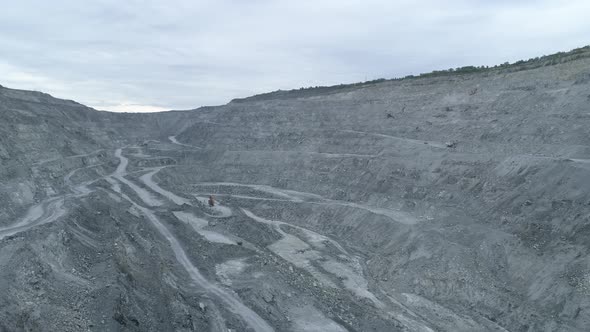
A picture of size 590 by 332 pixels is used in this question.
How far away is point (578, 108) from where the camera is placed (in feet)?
116

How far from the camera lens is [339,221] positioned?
41.4 m

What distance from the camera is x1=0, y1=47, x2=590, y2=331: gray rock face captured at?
22.0 m

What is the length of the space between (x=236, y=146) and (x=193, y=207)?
1094 inches

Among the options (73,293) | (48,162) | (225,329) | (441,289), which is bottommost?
(441,289)

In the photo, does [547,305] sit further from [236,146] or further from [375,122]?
[236,146]

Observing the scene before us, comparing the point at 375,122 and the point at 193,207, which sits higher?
the point at 375,122

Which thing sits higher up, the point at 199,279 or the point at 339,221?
the point at 199,279

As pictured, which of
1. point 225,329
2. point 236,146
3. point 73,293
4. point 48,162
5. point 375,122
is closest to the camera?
point 73,293

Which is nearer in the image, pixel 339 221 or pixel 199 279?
pixel 199 279

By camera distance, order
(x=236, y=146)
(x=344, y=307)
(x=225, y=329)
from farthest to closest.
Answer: (x=236, y=146) → (x=344, y=307) → (x=225, y=329)

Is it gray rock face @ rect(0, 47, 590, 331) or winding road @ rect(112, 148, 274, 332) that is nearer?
gray rock face @ rect(0, 47, 590, 331)

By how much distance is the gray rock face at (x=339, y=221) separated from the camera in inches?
866

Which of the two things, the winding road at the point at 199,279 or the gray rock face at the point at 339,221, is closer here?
the gray rock face at the point at 339,221

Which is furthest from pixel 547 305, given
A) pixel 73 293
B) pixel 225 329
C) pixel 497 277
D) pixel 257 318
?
pixel 73 293
